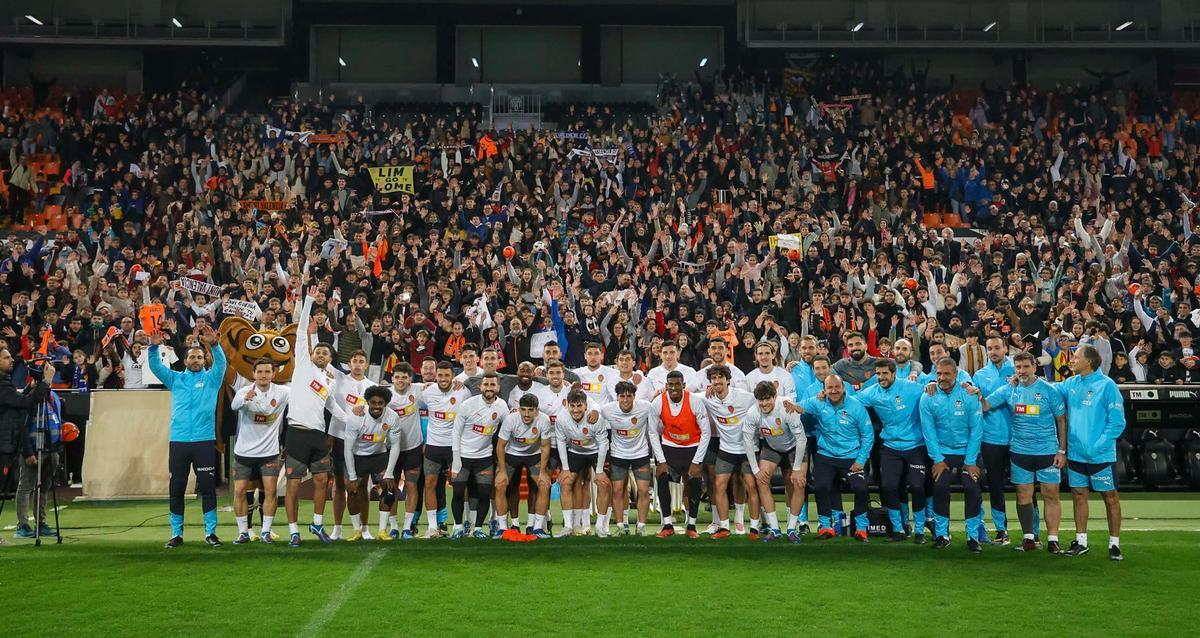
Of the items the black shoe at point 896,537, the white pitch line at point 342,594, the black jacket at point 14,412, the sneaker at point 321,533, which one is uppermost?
the black jacket at point 14,412

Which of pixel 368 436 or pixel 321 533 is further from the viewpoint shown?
pixel 368 436

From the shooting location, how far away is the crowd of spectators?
19.7 metres

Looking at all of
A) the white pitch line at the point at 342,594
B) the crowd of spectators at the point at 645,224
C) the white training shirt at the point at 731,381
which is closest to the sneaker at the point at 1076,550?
the white training shirt at the point at 731,381

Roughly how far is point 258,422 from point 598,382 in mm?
4237

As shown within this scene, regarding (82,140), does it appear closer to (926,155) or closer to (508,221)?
(508,221)

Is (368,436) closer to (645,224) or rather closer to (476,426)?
(476,426)

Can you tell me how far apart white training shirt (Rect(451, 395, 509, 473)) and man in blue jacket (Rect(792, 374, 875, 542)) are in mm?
3452

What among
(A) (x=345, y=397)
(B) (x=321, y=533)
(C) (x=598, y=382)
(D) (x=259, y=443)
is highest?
(C) (x=598, y=382)

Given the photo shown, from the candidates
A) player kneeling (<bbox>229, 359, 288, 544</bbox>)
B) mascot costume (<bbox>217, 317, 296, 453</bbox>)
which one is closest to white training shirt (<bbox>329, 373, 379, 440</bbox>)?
player kneeling (<bbox>229, 359, 288, 544</bbox>)

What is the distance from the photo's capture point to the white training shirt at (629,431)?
1342cm

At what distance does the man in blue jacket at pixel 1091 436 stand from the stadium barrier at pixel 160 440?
190 inches

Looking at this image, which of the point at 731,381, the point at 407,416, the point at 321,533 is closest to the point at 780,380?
the point at 731,381

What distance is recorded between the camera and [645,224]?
25.0 m

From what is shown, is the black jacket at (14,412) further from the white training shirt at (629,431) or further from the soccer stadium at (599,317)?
the white training shirt at (629,431)
